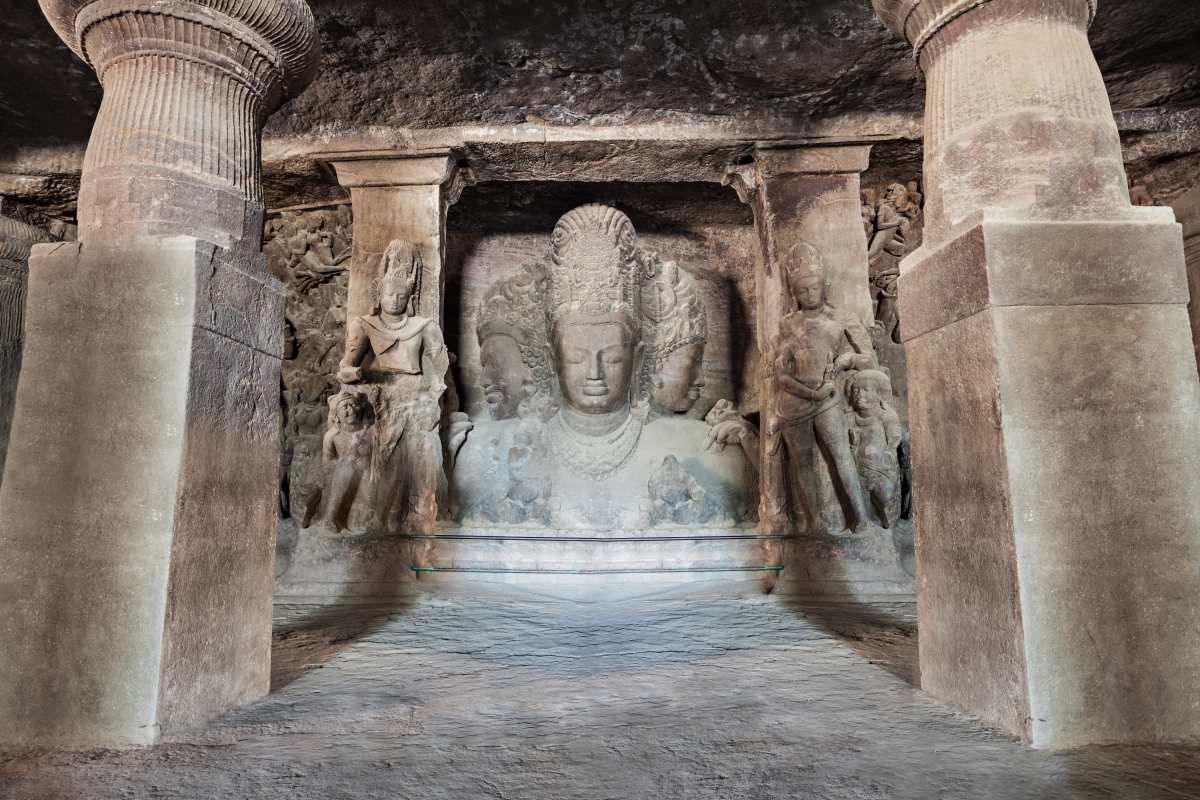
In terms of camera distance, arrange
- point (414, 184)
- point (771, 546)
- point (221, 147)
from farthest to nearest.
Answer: point (414, 184), point (771, 546), point (221, 147)

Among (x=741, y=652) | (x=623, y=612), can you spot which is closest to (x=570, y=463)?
(x=623, y=612)

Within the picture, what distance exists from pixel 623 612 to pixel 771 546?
4.38ft

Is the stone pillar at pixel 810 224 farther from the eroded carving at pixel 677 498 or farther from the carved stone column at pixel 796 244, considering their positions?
the eroded carving at pixel 677 498

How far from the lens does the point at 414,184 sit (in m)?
5.46

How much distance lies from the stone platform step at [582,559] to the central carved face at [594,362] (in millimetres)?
1328

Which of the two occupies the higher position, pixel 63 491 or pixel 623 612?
pixel 63 491

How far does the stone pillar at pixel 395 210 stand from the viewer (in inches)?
213

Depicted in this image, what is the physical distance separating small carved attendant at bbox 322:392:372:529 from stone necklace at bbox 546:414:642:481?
148cm

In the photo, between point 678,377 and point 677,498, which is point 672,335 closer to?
point 678,377

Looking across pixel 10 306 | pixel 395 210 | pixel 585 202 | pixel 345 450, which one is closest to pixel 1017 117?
pixel 345 450

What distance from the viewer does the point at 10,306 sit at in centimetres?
554

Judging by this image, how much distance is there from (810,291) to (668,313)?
159 cm

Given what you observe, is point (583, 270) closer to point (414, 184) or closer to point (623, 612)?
point (414, 184)

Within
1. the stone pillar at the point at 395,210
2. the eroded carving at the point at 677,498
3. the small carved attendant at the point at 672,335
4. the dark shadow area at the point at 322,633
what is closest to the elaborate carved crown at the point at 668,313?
the small carved attendant at the point at 672,335
